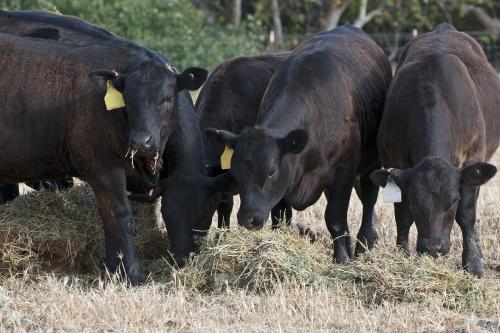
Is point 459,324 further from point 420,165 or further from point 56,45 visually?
point 56,45

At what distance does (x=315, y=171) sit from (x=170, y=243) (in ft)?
4.51

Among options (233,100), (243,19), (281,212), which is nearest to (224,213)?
(281,212)

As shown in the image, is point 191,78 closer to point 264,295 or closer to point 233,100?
point 233,100

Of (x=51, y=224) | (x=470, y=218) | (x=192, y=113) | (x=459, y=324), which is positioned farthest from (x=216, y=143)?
(x=459, y=324)

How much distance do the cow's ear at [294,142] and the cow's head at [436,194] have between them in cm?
90

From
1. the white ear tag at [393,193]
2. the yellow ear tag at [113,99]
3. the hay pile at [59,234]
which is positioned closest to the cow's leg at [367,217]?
the white ear tag at [393,193]

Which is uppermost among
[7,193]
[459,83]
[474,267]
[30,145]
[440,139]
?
[459,83]

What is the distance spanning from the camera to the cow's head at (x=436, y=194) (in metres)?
7.89

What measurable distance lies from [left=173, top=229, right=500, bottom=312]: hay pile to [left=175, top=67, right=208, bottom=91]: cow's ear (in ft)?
4.02

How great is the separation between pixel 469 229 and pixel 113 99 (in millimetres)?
3069

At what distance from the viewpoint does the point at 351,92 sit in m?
9.50

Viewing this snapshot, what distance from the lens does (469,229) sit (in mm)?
8727

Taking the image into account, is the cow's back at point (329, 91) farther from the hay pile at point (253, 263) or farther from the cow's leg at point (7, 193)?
the cow's leg at point (7, 193)

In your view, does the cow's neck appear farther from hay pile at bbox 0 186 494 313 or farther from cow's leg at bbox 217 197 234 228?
cow's leg at bbox 217 197 234 228
